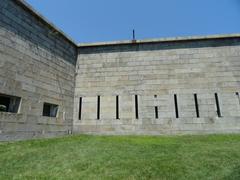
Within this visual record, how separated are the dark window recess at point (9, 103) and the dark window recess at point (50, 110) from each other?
1186 millimetres

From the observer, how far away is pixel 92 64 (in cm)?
850

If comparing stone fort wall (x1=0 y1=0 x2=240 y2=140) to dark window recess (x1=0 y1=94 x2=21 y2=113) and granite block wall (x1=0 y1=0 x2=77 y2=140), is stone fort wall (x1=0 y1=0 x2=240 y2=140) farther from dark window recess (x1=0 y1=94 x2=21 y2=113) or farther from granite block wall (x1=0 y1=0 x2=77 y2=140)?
dark window recess (x1=0 y1=94 x2=21 y2=113)

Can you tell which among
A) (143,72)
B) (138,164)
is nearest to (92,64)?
(143,72)

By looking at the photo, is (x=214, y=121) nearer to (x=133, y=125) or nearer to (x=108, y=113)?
(x=133, y=125)

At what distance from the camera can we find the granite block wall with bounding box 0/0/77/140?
5.30 metres

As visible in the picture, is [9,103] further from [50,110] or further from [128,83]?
[128,83]

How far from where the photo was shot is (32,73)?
6164mm

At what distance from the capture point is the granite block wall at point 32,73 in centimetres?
530

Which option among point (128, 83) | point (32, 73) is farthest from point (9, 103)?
point (128, 83)

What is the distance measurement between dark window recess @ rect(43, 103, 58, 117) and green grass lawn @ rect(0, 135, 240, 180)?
195 cm

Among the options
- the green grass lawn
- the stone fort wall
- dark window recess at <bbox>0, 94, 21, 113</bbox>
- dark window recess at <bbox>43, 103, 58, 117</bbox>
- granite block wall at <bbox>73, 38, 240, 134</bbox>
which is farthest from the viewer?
granite block wall at <bbox>73, 38, 240, 134</bbox>

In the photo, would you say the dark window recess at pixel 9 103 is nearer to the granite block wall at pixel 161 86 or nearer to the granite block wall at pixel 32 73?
the granite block wall at pixel 32 73

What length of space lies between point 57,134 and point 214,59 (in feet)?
22.8

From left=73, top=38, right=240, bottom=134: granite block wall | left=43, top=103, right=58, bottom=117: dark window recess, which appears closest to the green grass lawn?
left=43, top=103, right=58, bottom=117: dark window recess
